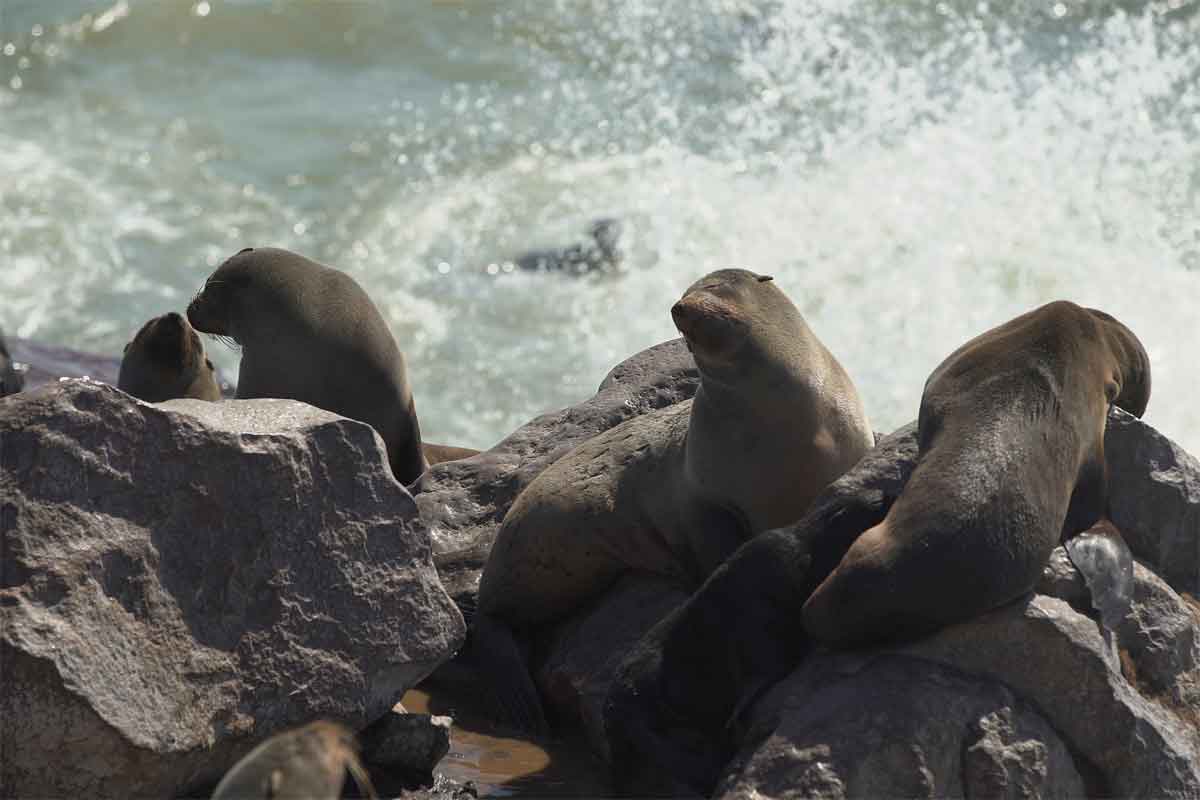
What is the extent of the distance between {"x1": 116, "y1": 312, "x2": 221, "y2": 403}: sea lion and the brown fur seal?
4.22m

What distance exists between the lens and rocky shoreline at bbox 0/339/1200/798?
12.8 ft

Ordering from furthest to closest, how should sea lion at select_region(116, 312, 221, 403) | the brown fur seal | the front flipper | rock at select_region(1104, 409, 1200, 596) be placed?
sea lion at select_region(116, 312, 221, 403)
rock at select_region(1104, 409, 1200, 596)
the front flipper
the brown fur seal

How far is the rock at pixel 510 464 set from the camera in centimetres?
623

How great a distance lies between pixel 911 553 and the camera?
13.5 ft

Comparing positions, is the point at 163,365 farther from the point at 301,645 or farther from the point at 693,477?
the point at 301,645

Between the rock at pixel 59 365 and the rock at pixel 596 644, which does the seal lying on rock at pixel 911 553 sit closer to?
the rock at pixel 596 644

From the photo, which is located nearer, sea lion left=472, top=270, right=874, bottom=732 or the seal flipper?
sea lion left=472, top=270, right=874, bottom=732

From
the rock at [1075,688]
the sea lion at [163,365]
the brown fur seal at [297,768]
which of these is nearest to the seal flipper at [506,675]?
the rock at [1075,688]

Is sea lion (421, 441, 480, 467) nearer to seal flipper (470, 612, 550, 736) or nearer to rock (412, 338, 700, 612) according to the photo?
rock (412, 338, 700, 612)

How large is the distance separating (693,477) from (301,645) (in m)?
1.46

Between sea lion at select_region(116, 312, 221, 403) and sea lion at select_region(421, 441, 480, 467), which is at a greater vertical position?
sea lion at select_region(116, 312, 221, 403)

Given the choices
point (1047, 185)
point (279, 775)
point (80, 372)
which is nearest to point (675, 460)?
point (279, 775)

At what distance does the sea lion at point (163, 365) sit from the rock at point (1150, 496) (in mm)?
3421

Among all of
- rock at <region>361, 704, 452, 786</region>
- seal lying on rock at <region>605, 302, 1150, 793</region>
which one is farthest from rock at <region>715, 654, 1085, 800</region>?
rock at <region>361, 704, 452, 786</region>
